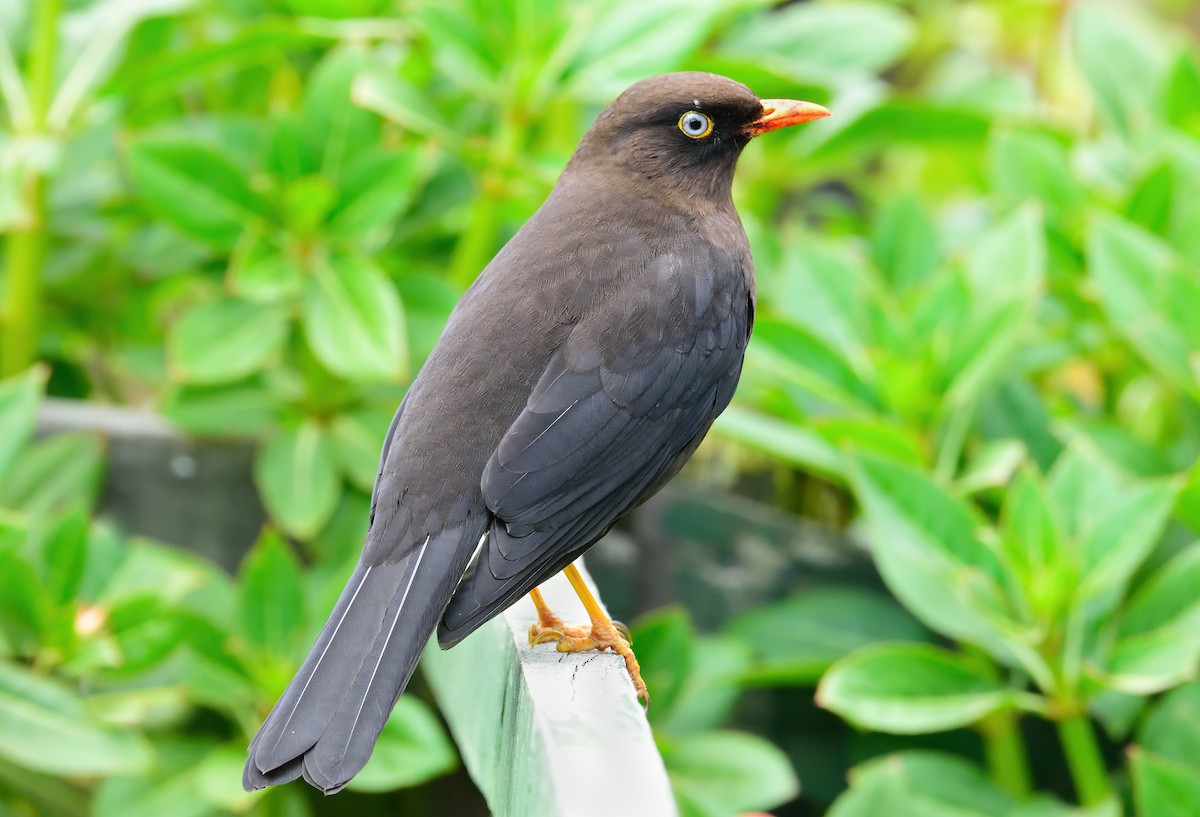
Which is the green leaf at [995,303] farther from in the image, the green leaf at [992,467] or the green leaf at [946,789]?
the green leaf at [946,789]

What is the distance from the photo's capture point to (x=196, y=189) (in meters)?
3.42

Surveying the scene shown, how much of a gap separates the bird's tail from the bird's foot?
0.64 ft

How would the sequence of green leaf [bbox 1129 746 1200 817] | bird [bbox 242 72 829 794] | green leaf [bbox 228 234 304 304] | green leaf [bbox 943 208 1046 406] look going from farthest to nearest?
green leaf [bbox 228 234 304 304], green leaf [bbox 943 208 1046 406], green leaf [bbox 1129 746 1200 817], bird [bbox 242 72 829 794]

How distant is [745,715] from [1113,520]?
1222mm

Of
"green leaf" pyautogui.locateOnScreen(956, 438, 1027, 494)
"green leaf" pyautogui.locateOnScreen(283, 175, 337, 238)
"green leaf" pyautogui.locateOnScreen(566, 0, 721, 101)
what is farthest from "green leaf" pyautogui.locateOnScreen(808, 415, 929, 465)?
"green leaf" pyautogui.locateOnScreen(283, 175, 337, 238)

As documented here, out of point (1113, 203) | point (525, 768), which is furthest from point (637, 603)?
point (525, 768)

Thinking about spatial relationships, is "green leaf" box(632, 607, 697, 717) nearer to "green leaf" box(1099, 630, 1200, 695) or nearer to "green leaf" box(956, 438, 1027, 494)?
"green leaf" box(956, 438, 1027, 494)

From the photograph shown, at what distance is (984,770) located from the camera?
3.47m

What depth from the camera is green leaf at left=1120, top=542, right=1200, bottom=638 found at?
2971 mm

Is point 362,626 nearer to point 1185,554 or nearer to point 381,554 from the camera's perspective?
point 381,554

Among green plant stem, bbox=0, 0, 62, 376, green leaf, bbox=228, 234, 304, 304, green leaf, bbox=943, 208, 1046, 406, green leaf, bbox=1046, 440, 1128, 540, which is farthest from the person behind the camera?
green plant stem, bbox=0, 0, 62, 376

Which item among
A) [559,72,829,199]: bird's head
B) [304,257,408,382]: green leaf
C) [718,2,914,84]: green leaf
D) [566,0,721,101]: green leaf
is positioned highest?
[559,72,829,199]: bird's head

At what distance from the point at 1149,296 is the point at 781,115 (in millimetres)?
1281

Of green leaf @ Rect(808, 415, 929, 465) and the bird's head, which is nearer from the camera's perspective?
the bird's head
